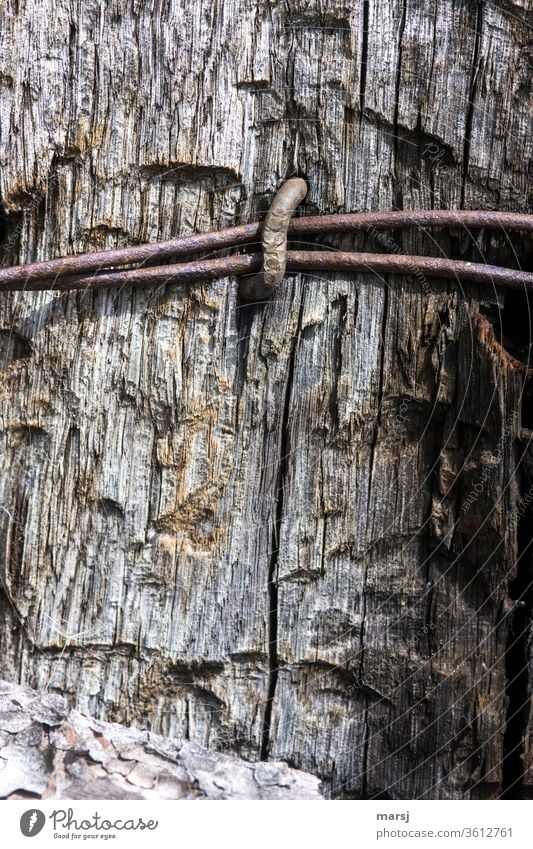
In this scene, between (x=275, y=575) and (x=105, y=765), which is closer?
(x=105, y=765)

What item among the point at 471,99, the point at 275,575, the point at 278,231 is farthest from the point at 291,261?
the point at 275,575

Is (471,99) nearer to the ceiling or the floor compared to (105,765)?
nearer to the ceiling
